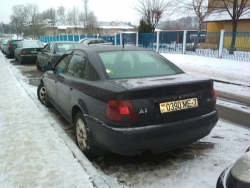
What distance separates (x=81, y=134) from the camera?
366 centimetres

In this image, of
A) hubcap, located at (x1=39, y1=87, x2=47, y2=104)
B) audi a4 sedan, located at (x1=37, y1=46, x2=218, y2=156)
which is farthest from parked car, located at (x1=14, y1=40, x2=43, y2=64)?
audi a4 sedan, located at (x1=37, y1=46, x2=218, y2=156)

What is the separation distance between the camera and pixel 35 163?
128 inches

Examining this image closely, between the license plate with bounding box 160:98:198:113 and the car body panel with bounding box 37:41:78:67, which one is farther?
the car body panel with bounding box 37:41:78:67

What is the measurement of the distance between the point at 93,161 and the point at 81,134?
16.8 inches

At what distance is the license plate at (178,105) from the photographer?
9.77 ft

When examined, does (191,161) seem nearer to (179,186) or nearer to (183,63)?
(179,186)

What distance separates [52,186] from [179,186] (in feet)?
4.71

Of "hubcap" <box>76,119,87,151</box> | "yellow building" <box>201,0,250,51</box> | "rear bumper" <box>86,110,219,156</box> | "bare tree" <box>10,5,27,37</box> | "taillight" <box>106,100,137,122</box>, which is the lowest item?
"hubcap" <box>76,119,87,151</box>

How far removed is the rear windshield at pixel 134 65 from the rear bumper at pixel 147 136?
82 cm

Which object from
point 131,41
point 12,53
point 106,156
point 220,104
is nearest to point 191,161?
point 106,156

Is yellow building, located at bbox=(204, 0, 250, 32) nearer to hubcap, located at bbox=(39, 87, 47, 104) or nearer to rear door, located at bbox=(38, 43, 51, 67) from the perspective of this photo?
rear door, located at bbox=(38, 43, 51, 67)

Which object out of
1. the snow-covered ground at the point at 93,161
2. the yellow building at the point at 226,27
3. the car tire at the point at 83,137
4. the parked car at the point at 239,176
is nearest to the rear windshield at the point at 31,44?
the yellow building at the point at 226,27

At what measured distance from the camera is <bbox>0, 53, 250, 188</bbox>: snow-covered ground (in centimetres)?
293

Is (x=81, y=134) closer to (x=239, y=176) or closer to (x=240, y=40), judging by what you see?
(x=239, y=176)
